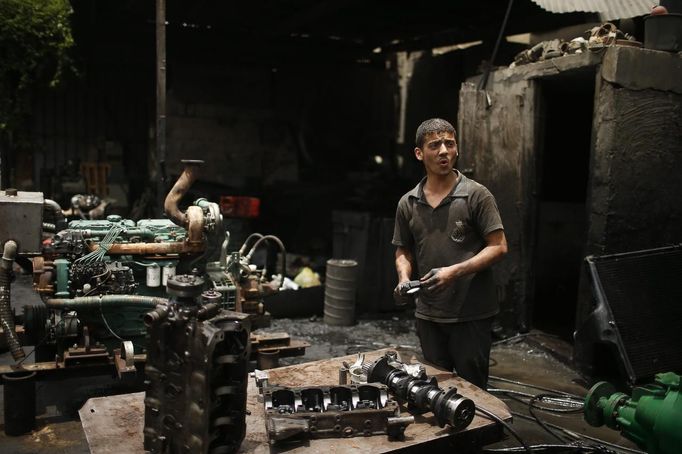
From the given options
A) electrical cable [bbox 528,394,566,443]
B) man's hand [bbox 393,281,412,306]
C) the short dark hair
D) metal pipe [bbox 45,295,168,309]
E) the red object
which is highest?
the short dark hair

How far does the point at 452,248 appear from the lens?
314 cm

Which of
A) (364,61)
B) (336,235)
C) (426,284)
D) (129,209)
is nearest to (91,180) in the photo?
(129,209)

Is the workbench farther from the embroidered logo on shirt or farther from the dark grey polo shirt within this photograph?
the embroidered logo on shirt

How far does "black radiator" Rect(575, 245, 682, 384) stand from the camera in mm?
4035

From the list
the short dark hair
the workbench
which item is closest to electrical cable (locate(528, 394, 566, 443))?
the workbench

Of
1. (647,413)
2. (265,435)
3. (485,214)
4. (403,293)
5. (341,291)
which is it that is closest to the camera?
(265,435)

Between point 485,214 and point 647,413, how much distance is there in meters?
1.20

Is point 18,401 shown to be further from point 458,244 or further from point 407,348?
point 458,244

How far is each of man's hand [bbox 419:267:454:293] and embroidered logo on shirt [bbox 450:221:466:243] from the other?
0.29 metres

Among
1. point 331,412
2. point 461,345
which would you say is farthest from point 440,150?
point 331,412

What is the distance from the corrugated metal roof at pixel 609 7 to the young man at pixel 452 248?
2.25 m

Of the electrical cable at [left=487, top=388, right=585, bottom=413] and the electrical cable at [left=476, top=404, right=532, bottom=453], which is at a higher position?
the electrical cable at [left=476, top=404, right=532, bottom=453]

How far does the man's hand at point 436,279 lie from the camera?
9.29 ft

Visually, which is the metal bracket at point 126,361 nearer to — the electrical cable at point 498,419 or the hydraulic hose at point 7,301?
the hydraulic hose at point 7,301
